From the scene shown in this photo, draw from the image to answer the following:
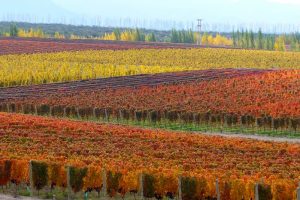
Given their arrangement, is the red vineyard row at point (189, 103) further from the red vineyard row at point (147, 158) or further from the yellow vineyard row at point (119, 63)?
the yellow vineyard row at point (119, 63)

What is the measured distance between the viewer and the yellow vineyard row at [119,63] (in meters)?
81.8

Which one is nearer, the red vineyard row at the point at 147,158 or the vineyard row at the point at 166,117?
the red vineyard row at the point at 147,158

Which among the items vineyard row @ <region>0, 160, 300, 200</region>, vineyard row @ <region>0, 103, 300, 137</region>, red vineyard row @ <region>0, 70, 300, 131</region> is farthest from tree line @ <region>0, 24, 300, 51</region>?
vineyard row @ <region>0, 160, 300, 200</region>

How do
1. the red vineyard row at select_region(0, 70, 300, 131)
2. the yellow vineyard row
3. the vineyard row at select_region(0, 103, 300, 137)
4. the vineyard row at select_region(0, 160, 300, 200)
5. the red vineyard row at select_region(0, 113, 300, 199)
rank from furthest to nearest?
the yellow vineyard row, the red vineyard row at select_region(0, 70, 300, 131), the vineyard row at select_region(0, 103, 300, 137), the red vineyard row at select_region(0, 113, 300, 199), the vineyard row at select_region(0, 160, 300, 200)

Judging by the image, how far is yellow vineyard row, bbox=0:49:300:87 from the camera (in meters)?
81.8

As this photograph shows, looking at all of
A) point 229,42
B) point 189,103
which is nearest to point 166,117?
point 189,103

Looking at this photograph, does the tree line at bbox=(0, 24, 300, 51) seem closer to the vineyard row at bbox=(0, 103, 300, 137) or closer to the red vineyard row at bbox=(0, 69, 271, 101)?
the red vineyard row at bbox=(0, 69, 271, 101)

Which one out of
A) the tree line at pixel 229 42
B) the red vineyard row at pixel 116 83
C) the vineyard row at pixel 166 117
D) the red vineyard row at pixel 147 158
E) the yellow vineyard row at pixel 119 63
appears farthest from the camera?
the tree line at pixel 229 42

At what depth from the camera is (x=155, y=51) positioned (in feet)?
403

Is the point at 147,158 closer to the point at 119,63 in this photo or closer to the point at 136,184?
the point at 136,184

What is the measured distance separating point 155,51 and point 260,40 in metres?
48.9

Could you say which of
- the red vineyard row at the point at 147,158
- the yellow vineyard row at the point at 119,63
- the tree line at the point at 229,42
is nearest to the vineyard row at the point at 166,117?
the red vineyard row at the point at 147,158

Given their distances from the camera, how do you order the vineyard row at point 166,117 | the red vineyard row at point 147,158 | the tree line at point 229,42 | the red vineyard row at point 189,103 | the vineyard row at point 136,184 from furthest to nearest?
the tree line at point 229,42 → the red vineyard row at point 189,103 → the vineyard row at point 166,117 → the red vineyard row at point 147,158 → the vineyard row at point 136,184

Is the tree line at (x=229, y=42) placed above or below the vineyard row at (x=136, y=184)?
below
